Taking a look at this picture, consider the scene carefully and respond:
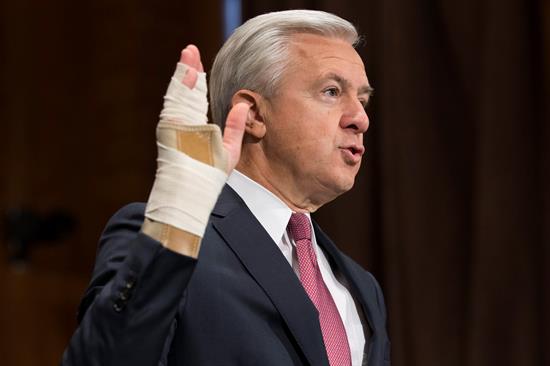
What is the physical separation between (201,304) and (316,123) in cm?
32

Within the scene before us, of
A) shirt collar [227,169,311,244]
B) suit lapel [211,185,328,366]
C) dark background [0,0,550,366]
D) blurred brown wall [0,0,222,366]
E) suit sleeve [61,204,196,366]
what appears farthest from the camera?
blurred brown wall [0,0,222,366]

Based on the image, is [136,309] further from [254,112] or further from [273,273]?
[254,112]

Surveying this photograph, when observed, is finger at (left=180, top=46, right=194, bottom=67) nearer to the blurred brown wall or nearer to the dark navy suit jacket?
the dark navy suit jacket

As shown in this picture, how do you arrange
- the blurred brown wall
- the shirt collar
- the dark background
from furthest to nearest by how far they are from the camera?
the blurred brown wall, the dark background, the shirt collar

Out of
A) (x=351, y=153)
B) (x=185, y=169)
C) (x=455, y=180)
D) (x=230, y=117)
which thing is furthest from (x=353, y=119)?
(x=455, y=180)

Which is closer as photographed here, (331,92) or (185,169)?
(185,169)

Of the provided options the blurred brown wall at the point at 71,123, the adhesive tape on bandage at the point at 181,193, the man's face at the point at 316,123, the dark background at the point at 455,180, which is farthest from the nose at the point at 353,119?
the blurred brown wall at the point at 71,123

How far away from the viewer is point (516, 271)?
185cm

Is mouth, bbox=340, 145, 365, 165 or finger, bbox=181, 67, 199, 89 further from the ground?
finger, bbox=181, 67, 199, 89

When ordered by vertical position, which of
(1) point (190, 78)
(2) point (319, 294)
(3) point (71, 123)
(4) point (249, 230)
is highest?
(1) point (190, 78)

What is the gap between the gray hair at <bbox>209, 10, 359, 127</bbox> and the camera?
1361mm

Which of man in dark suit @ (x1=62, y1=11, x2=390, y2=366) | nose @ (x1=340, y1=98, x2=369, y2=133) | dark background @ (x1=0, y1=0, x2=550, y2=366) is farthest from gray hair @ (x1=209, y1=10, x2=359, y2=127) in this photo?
dark background @ (x1=0, y1=0, x2=550, y2=366)

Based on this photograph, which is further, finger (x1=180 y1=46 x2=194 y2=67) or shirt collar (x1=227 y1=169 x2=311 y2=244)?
shirt collar (x1=227 y1=169 x2=311 y2=244)

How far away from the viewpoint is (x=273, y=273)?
3.98 feet
